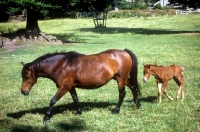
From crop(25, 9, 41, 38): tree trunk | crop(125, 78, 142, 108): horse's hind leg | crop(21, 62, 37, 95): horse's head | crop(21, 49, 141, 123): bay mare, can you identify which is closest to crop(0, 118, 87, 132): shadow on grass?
crop(21, 49, 141, 123): bay mare

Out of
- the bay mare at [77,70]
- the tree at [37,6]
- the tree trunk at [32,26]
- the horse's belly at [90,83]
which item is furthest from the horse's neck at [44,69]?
the tree trunk at [32,26]

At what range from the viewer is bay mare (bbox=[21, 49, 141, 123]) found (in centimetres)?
661

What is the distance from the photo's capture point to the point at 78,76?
6.71 m

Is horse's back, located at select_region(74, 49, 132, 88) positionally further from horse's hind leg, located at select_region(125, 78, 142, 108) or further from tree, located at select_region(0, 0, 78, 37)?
tree, located at select_region(0, 0, 78, 37)

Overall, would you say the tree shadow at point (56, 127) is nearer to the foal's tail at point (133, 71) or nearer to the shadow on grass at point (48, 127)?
the shadow on grass at point (48, 127)

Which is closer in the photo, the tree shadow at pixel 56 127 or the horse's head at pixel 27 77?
the tree shadow at pixel 56 127

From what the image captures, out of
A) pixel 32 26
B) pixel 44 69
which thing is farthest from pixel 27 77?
pixel 32 26

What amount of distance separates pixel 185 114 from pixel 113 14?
192 ft

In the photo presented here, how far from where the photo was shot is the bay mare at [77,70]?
6.61m

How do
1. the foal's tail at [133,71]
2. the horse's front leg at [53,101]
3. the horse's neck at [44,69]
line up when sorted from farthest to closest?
the foal's tail at [133,71] < the horse's neck at [44,69] < the horse's front leg at [53,101]

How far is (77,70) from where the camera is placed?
6.72 meters

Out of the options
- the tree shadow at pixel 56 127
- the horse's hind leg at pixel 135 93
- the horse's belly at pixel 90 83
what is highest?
the horse's belly at pixel 90 83

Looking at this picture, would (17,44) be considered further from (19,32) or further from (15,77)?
(15,77)

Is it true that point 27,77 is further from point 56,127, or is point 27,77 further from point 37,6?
point 37,6
